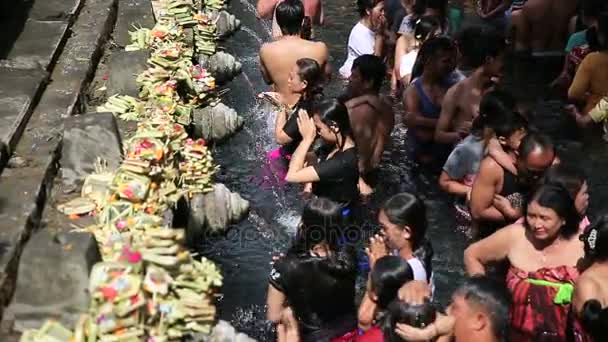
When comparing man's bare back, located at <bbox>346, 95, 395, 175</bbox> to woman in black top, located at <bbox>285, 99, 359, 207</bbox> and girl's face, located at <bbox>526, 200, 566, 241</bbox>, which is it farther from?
girl's face, located at <bbox>526, 200, 566, 241</bbox>

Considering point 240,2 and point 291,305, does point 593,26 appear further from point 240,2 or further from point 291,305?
point 240,2

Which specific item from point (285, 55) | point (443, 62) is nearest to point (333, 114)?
point (443, 62)

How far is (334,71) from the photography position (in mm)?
9805

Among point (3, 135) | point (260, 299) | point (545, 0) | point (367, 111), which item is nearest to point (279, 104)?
point (367, 111)

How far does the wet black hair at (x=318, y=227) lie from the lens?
425 centimetres

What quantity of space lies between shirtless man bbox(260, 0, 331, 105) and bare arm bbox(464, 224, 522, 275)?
8.49 ft

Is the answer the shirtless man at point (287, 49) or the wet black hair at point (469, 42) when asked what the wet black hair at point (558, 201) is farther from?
the shirtless man at point (287, 49)

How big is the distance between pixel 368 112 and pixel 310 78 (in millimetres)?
593

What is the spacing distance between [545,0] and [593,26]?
204cm

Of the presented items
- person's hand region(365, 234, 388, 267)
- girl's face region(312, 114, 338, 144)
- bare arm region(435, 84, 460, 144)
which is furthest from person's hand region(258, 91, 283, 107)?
person's hand region(365, 234, 388, 267)

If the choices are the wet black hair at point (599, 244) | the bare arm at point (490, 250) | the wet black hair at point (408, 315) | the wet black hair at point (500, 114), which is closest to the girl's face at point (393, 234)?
the bare arm at point (490, 250)

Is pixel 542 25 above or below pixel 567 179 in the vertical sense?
below

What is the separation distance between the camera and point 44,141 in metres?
5.04

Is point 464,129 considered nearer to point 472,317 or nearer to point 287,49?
point 287,49
